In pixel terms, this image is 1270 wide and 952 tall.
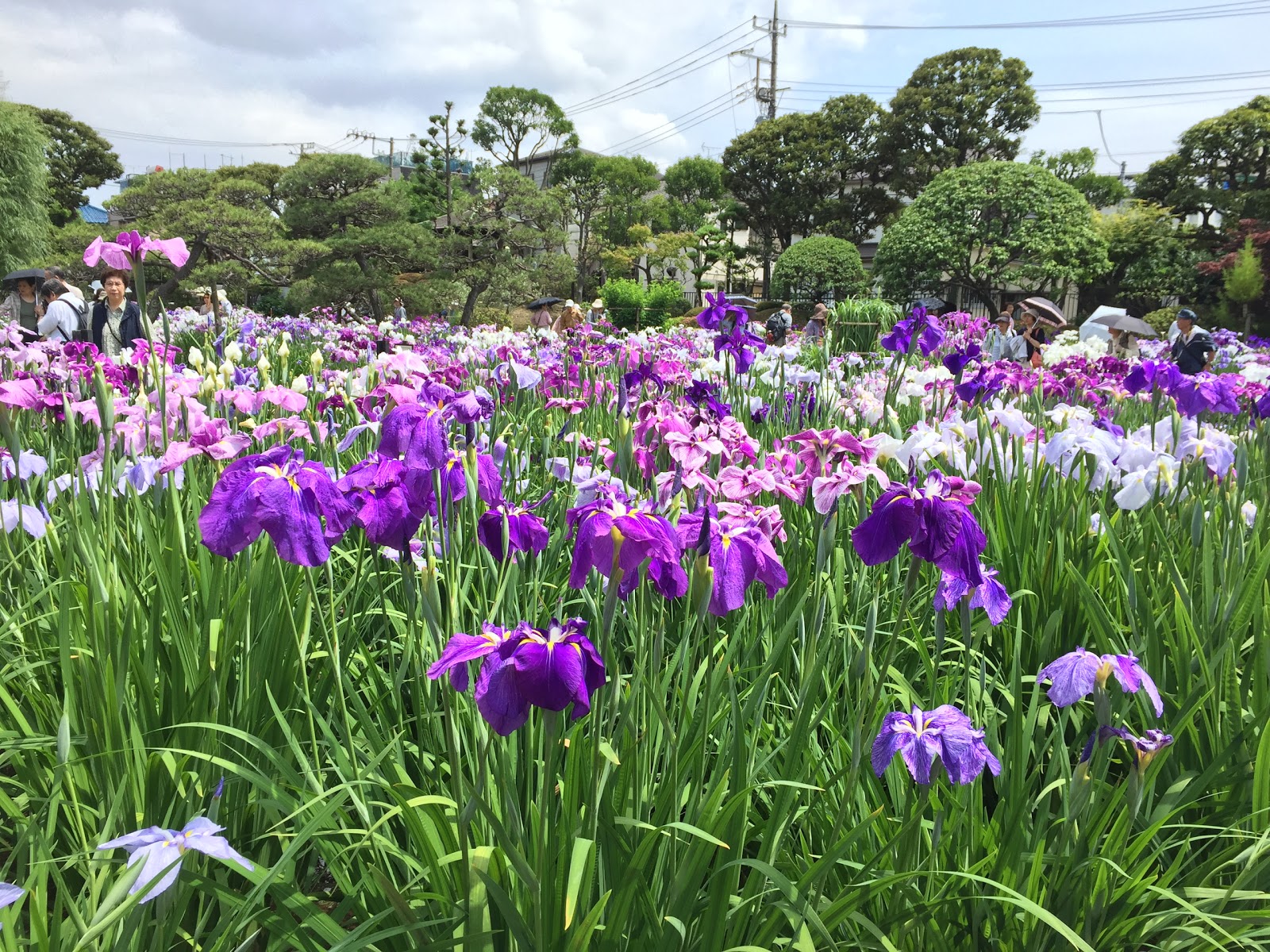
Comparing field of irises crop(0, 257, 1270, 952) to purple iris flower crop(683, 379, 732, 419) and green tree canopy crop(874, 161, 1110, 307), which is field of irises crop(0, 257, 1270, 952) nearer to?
purple iris flower crop(683, 379, 732, 419)

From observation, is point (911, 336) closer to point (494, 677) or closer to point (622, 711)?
point (622, 711)

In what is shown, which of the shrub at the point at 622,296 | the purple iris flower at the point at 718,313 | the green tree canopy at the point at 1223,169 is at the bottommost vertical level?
the purple iris flower at the point at 718,313

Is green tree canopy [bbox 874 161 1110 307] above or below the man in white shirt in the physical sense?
above

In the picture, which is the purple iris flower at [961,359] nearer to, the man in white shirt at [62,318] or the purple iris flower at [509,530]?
the purple iris flower at [509,530]

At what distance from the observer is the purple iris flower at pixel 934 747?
1.17 metres

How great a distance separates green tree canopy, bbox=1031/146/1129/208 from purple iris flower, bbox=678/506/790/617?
43.5 m

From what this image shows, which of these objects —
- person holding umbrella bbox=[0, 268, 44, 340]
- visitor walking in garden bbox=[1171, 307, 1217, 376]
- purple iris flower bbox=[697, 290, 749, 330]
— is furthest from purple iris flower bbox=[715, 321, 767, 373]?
person holding umbrella bbox=[0, 268, 44, 340]

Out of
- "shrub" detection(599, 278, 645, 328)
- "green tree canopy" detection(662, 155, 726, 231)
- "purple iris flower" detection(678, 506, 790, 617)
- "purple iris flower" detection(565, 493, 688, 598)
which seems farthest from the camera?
"green tree canopy" detection(662, 155, 726, 231)

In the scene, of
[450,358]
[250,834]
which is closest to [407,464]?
[250,834]

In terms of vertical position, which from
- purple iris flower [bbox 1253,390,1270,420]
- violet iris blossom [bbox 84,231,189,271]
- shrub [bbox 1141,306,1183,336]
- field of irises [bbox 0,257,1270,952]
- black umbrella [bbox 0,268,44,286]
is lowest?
field of irises [bbox 0,257,1270,952]

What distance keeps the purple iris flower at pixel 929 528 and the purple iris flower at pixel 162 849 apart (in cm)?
96

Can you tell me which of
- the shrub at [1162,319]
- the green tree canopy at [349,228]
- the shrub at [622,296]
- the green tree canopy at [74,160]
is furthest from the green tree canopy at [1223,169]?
the green tree canopy at [74,160]

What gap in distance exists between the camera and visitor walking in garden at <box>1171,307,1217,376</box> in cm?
675

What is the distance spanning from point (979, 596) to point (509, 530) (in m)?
0.89
